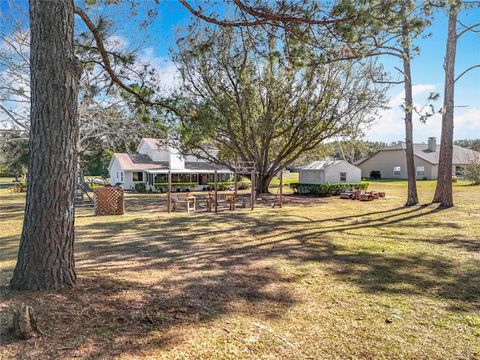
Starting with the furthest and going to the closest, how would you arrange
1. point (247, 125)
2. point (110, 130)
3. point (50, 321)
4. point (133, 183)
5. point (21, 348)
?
point (133, 183), point (247, 125), point (110, 130), point (50, 321), point (21, 348)

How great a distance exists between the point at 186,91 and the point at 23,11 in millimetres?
12470

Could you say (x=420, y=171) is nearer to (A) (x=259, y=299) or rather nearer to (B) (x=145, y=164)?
(B) (x=145, y=164)

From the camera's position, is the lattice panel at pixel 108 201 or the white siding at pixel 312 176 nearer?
the lattice panel at pixel 108 201

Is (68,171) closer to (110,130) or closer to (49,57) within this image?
(49,57)

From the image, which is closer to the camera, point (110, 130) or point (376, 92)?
point (110, 130)

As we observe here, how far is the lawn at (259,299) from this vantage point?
10.9ft

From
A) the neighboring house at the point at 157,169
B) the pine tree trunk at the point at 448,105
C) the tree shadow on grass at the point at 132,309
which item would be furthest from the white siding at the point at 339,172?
the tree shadow on grass at the point at 132,309

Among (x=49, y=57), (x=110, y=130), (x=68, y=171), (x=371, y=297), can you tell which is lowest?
(x=371, y=297)

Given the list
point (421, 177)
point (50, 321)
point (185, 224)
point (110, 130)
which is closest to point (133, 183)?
point (110, 130)

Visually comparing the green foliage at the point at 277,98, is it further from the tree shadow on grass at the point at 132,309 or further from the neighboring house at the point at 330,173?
the tree shadow on grass at the point at 132,309

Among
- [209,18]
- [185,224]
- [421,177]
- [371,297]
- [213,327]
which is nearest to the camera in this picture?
[213,327]

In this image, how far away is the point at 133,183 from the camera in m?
33.4

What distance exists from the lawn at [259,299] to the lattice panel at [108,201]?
5717 millimetres

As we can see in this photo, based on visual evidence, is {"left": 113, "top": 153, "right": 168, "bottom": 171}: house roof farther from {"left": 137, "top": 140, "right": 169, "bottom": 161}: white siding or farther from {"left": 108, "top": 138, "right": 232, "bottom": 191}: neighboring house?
{"left": 137, "top": 140, "right": 169, "bottom": 161}: white siding
